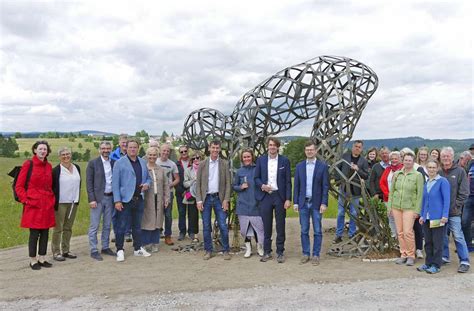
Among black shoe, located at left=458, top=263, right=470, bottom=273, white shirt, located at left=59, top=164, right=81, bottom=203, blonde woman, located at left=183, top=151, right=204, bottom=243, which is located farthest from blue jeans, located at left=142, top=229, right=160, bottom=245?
black shoe, located at left=458, top=263, right=470, bottom=273

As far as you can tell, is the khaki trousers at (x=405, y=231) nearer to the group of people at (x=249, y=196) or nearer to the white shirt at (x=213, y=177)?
the group of people at (x=249, y=196)

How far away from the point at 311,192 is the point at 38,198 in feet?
13.1

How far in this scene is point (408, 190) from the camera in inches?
233

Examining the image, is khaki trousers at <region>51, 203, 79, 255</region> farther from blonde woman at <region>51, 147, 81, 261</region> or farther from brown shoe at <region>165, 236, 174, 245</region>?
brown shoe at <region>165, 236, 174, 245</region>

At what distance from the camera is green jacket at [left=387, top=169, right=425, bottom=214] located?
587 cm

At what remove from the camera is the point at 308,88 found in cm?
716

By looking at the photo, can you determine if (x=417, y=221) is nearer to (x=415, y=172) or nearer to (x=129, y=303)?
(x=415, y=172)

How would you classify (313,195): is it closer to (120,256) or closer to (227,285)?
(227,285)

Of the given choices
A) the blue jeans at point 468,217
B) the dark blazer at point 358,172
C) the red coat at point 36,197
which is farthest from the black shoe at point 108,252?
the blue jeans at point 468,217

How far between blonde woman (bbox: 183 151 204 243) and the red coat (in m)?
2.44

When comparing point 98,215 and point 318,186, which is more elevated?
point 318,186

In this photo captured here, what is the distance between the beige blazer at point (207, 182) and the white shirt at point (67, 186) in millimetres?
1944

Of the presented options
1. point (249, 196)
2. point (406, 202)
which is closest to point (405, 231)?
point (406, 202)

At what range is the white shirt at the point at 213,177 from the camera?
6.49m
